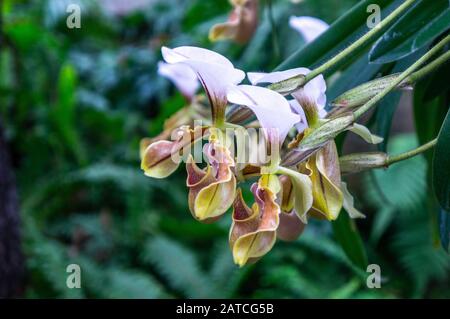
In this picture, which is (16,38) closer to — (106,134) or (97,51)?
(106,134)

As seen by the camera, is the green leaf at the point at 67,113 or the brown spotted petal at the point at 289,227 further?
the green leaf at the point at 67,113

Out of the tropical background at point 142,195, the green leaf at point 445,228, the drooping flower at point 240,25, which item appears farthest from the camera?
the tropical background at point 142,195

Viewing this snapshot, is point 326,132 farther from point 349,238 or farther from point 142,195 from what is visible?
point 142,195

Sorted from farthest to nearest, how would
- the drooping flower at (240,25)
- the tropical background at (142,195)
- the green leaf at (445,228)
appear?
the tropical background at (142,195) < the drooping flower at (240,25) < the green leaf at (445,228)

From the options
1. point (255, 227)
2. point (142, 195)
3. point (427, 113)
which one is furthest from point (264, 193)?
point (142, 195)

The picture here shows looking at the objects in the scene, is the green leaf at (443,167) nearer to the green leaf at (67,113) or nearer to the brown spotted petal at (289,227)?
the brown spotted petal at (289,227)

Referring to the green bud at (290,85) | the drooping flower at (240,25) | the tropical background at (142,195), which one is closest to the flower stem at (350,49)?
the green bud at (290,85)
